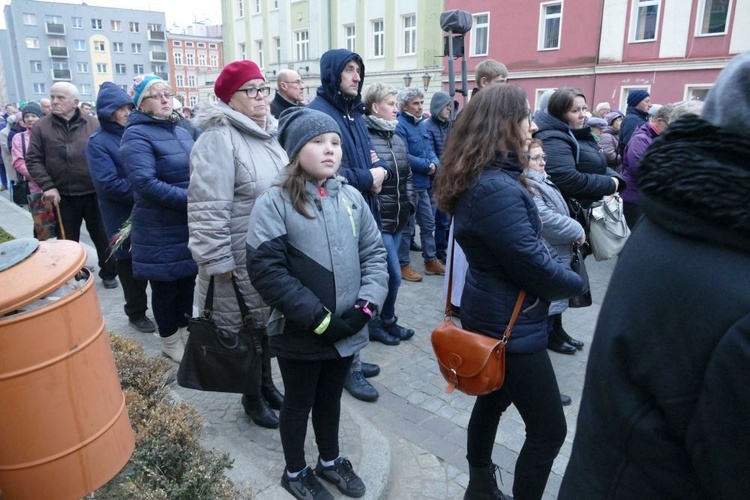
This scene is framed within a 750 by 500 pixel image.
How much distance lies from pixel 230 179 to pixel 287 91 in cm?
205

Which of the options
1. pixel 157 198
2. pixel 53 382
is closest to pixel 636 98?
pixel 157 198

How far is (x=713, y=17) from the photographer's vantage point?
18594mm

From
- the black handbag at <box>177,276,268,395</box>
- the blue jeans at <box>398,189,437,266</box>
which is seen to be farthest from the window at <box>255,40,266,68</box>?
the black handbag at <box>177,276,268,395</box>

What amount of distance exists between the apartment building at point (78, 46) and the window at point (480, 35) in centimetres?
5411

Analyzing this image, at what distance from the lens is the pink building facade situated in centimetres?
1864

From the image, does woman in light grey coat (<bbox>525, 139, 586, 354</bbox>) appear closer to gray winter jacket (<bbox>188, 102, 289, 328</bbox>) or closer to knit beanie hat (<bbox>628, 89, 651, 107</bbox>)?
gray winter jacket (<bbox>188, 102, 289, 328</bbox>)

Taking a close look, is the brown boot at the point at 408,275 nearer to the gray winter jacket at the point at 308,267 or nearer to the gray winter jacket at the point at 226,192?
the gray winter jacket at the point at 226,192

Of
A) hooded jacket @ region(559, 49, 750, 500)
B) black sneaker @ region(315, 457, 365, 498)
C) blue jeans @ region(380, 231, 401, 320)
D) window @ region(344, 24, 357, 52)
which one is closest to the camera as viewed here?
hooded jacket @ region(559, 49, 750, 500)

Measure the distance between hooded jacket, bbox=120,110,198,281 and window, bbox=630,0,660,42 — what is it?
2101 cm

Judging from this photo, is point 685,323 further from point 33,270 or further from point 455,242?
point 455,242

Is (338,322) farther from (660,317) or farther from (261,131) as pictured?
(660,317)

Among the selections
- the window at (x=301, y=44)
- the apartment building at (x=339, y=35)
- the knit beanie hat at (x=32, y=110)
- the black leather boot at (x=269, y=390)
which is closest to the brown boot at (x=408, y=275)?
the black leather boot at (x=269, y=390)

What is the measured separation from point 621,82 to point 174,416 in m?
22.2

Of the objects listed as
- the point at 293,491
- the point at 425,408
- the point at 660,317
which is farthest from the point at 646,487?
the point at 425,408
